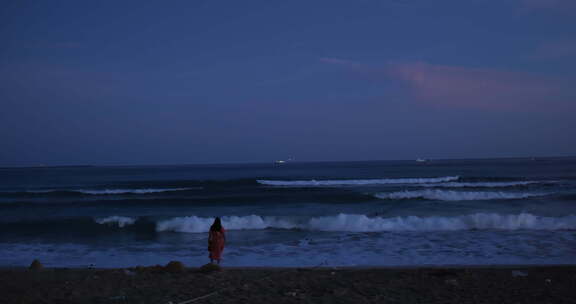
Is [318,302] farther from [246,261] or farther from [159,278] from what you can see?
[246,261]

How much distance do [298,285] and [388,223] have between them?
8.22 m

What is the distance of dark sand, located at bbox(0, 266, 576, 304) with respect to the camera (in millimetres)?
5641

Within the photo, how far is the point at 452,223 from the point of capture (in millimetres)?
13656

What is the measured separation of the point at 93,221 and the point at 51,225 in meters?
1.43

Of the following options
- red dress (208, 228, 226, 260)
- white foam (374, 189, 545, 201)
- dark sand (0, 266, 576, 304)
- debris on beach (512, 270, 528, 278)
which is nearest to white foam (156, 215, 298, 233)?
red dress (208, 228, 226, 260)

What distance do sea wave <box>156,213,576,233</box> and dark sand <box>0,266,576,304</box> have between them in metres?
6.17

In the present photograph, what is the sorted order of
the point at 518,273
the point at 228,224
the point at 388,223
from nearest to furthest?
the point at 518,273 → the point at 388,223 → the point at 228,224

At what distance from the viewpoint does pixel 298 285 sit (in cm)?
636

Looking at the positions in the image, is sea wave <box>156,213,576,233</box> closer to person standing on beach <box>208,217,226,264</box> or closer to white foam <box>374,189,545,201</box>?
person standing on beach <box>208,217,226,264</box>

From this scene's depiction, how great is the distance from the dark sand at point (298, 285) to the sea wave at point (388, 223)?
20.3 ft

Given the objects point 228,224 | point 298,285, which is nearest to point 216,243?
point 298,285

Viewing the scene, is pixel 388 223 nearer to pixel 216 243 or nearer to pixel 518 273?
pixel 518 273

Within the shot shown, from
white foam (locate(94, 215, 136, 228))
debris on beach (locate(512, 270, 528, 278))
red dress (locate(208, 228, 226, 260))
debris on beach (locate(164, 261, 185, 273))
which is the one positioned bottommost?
white foam (locate(94, 215, 136, 228))

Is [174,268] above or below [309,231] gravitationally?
above
